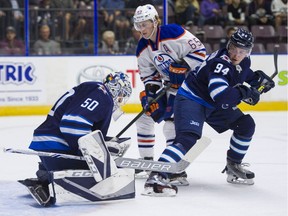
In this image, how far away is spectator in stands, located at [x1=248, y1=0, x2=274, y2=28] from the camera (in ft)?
29.0

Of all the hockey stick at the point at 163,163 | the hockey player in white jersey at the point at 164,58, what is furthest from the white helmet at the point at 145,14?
the hockey stick at the point at 163,163

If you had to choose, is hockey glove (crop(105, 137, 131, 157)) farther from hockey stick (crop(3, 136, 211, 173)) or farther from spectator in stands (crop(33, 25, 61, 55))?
spectator in stands (crop(33, 25, 61, 55))

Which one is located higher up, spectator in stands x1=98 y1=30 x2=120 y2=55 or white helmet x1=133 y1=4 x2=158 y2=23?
white helmet x1=133 y1=4 x2=158 y2=23

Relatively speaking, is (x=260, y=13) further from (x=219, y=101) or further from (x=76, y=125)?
(x=76, y=125)

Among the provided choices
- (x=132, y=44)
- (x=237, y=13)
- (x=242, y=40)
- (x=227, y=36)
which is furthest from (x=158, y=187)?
(x=237, y=13)

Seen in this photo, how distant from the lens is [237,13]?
881cm

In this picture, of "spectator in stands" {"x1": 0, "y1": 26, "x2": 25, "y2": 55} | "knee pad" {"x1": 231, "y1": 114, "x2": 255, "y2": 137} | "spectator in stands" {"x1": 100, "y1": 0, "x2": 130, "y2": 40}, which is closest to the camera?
"knee pad" {"x1": 231, "y1": 114, "x2": 255, "y2": 137}

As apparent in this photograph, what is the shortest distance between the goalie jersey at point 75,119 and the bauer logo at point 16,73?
148 inches

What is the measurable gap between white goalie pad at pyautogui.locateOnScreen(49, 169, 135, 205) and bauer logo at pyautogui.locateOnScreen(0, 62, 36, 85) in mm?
3904

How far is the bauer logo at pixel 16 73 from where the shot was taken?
7430 mm

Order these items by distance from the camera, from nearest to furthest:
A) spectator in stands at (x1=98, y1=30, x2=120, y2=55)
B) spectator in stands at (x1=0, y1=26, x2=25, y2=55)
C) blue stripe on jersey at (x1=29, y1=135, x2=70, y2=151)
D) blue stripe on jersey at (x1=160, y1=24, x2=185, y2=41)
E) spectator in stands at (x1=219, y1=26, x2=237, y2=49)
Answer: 1. blue stripe on jersey at (x1=29, y1=135, x2=70, y2=151)
2. blue stripe on jersey at (x1=160, y1=24, x2=185, y2=41)
3. spectator in stands at (x1=0, y1=26, x2=25, y2=55)
4. spectator in stands at (x1=98, y1=30, x2=120, y2=55)
5. spectator in stands at (x1=219, y1=26, x2=237, y2=49)

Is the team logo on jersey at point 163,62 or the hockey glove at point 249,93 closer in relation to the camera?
the hockey glove at point 249,93

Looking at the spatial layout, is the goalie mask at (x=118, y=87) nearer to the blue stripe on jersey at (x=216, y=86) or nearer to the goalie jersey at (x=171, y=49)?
the blue stripe on jersey at (x=216, y=86)

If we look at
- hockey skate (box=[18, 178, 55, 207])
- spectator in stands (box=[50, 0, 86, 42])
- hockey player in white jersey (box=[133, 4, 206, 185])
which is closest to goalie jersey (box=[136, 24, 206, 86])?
hockey player in white jersey (box=[133, 4, 206, 185])
